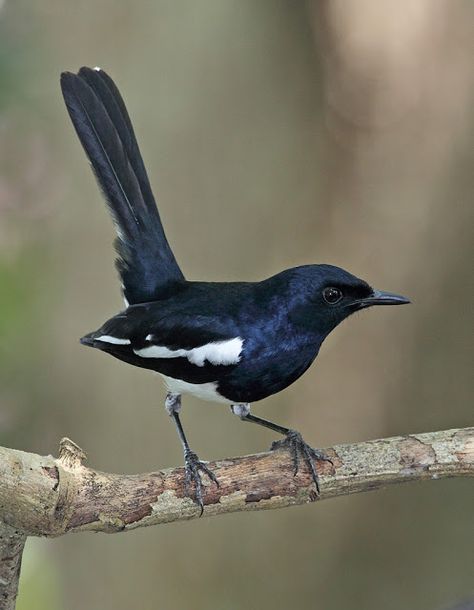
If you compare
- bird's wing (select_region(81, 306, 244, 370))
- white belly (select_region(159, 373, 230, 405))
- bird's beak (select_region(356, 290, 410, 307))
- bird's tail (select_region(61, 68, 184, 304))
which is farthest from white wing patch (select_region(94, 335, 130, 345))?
bird's beak (select_region(356, 290, 410, 307))

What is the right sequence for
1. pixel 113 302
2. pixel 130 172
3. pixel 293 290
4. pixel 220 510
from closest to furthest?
pixel 220 510
pixel 293 290
pixel 130 172
pixel 113 302

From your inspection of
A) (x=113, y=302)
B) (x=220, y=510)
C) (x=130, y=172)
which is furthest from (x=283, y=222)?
(x=220, y=510)

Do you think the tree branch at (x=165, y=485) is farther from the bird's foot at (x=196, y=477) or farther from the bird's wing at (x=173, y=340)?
the bird's wing at (x=173, y=340)

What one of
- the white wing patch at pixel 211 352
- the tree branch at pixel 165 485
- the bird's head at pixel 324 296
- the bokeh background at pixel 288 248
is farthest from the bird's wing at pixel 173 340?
the bokeh background at pixel 288 248

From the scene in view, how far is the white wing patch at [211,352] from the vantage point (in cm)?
261

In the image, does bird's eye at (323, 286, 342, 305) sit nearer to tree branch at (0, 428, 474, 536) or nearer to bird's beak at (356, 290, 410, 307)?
bird's beak at (356, 290, 410, 307)

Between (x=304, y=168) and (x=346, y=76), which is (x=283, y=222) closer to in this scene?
(x=304, y=168)

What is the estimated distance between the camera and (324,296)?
8.86 feet

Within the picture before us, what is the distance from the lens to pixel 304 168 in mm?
4332

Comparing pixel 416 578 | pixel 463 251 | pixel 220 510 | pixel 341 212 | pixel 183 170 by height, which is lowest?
pixel 416 578

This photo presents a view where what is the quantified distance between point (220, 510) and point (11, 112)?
1587 mm

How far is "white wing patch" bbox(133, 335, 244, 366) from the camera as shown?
8.57 feet

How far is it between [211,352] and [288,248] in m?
1.79

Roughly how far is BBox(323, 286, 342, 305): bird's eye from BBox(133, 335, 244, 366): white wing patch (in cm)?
28
